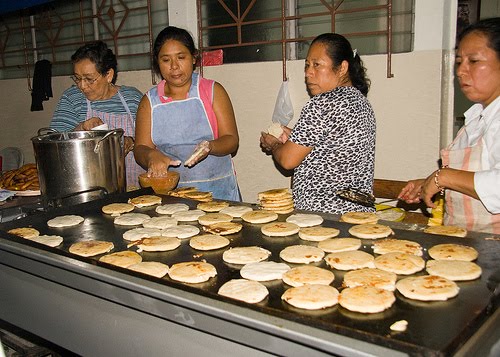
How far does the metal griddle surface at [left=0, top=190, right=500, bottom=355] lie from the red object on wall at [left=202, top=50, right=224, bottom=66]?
2.69 m

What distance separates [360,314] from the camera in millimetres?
1255

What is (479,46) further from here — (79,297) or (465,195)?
(79,297)

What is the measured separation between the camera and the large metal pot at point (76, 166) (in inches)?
91.4

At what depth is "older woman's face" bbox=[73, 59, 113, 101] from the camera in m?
3.39

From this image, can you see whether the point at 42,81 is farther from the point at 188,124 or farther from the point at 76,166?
the point at 76,166

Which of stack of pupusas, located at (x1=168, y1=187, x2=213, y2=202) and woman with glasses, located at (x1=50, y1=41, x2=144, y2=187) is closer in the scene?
stack of pupusas, located at (x1=168, y1=187, x2=213, y2=202)

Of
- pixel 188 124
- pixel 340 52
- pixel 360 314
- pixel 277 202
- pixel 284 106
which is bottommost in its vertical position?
pixel 360 314

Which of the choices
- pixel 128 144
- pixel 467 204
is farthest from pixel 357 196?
pixel 128 144

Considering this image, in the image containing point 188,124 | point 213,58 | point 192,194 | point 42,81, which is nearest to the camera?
point 192,194

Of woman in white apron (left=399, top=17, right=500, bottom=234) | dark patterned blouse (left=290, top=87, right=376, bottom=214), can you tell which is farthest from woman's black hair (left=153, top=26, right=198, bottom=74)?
woman in white apron (left=399, top=17, right=500, bottom=234)

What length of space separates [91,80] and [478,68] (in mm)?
2590

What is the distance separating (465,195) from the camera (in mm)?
2176

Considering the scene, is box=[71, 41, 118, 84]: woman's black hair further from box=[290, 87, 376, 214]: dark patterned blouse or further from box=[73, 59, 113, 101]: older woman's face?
box=[290, 87, 376, 214]: dark patterned blouse

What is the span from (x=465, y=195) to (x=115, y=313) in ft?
5.36
